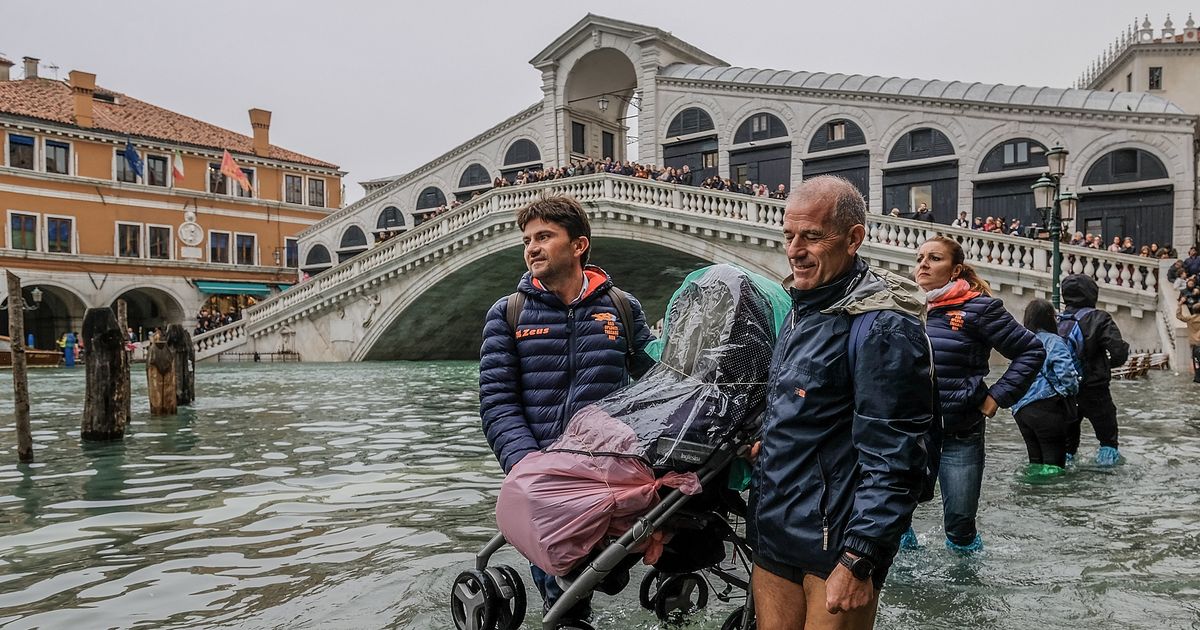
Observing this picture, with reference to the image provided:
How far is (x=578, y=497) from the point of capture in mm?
2521

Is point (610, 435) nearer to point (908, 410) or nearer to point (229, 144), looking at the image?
point (908, 410)

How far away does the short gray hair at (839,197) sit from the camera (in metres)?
2.25

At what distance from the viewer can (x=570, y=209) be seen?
3139 millimetres

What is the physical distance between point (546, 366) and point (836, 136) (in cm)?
2337

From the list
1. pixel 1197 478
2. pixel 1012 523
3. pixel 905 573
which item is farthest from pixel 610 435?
pixel 1197 478

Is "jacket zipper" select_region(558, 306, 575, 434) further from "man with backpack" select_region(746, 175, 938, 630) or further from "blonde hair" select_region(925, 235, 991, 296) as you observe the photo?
"blonde hair" select_region(925, 235, 991, 296)

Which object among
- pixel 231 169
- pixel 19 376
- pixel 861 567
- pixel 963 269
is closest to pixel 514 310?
pixel 861 567

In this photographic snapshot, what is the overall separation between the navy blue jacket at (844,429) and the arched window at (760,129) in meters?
24.6

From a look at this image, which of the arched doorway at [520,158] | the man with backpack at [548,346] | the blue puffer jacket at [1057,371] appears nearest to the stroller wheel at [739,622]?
the man with backpack at [548,346]

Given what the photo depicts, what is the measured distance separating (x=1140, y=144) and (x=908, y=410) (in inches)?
876

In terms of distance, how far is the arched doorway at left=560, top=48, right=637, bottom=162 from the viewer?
30.8 m

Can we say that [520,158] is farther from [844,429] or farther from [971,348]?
[844,429]

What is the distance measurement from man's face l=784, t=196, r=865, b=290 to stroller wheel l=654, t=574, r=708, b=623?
4.93 feet

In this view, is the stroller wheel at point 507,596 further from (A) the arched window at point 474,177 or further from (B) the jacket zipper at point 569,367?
(A) the arched window at point 474,177
